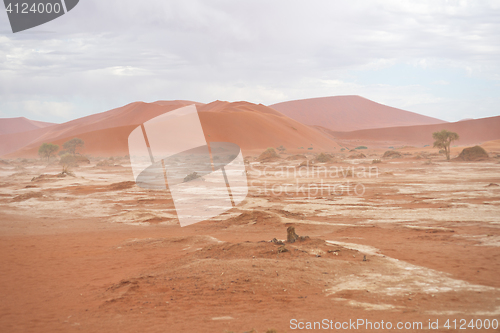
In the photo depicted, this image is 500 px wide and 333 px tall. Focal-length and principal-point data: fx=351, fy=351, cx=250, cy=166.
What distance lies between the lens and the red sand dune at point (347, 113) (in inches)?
6629

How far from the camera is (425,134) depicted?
116m

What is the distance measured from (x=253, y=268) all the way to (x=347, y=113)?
182 meters

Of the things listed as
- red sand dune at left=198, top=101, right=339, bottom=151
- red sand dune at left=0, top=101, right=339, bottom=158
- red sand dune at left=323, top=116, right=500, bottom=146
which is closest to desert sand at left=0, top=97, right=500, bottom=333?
red sand dune at left=198, top=101, right=339, bottom=151

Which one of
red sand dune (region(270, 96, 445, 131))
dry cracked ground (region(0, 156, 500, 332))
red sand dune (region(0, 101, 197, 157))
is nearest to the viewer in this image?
dry cracked ground (region(0, 156, 500, 332))

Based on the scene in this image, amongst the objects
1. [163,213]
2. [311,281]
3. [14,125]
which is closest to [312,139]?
[163,213]

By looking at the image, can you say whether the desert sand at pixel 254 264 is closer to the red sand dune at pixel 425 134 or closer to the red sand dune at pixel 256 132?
the red sand dune at pixel 256 132

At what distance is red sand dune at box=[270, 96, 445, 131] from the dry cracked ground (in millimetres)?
152259

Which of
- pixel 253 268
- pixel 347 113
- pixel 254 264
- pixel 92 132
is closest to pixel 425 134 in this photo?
pixel 347 113

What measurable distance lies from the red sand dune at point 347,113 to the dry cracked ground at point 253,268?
15226cm

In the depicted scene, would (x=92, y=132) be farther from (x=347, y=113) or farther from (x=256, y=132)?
(x=347, y=113)

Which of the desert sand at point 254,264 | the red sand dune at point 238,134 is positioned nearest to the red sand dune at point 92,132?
the red sand dune at point 238,134

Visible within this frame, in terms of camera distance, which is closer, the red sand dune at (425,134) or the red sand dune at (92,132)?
the red sand dune at (92,132)

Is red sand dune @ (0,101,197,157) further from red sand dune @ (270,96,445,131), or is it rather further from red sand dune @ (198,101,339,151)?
red sand dune @ (270,96,445,131)

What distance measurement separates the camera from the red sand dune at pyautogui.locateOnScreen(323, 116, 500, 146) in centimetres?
10344
